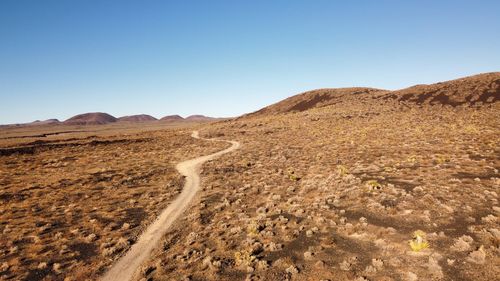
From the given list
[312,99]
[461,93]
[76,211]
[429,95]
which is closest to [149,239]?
[76,211]

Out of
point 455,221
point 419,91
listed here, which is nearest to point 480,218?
point 455,221

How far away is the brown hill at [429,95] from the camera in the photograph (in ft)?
216

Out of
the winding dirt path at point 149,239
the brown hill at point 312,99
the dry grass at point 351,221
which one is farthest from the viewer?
the brown hill at point 312,99

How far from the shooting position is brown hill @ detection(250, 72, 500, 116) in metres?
65.9

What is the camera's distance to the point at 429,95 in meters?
76.8

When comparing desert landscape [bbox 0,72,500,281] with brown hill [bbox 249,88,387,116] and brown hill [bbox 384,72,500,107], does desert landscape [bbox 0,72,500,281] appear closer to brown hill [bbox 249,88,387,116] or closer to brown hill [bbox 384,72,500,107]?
brown hill [bbox 384,72,500,107]

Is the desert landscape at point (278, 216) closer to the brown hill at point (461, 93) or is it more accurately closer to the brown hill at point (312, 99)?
the brown hill at point (461, 93)

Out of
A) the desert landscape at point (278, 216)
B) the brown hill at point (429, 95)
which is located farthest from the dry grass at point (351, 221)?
the brown hill at point (429, 95)

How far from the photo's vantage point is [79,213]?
70.7ft

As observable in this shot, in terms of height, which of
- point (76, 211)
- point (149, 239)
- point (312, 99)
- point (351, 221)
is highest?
point (312, 99)

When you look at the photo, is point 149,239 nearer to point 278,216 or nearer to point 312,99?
point 278,216

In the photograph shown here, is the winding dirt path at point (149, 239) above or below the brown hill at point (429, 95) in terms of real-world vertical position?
→ below

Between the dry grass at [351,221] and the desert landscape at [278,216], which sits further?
the desert landscape at [278,216]

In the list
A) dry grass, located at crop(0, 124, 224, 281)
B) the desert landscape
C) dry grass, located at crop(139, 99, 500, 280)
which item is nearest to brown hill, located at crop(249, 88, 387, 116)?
the desert landscape
